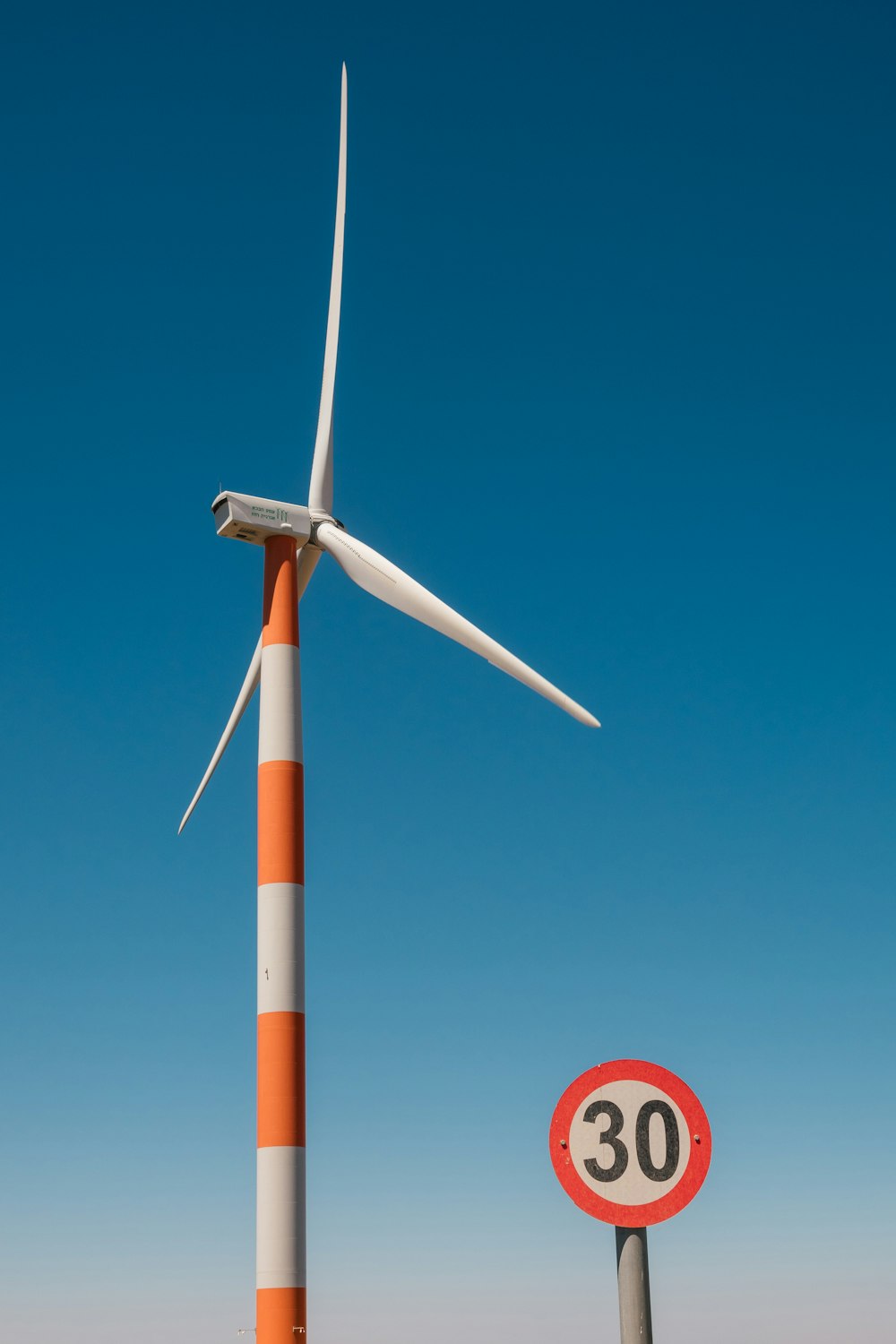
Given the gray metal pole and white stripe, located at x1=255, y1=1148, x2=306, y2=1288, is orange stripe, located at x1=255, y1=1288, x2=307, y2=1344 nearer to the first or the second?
white stripe, located at x1=255, y1=1148, x2=306, y2=1288

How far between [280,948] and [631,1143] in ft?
55.8

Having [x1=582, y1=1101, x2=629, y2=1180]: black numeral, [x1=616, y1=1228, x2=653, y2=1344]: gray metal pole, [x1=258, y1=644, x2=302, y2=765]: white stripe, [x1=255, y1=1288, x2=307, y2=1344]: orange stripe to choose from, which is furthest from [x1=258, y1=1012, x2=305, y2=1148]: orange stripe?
[x1=582, y1=1101, x2=629, y2=1180]: black numeral

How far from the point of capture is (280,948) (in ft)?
83.6

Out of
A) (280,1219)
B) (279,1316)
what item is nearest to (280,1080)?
(280,1219)

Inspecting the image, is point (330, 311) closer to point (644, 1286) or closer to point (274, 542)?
point (274, 542)

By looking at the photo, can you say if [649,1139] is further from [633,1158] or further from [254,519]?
[254,519]

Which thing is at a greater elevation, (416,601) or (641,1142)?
(416,601)

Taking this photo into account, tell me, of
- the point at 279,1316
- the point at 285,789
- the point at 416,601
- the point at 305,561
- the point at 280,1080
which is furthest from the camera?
the point at 305,561

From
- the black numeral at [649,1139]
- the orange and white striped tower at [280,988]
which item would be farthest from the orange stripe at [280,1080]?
the black numeral at [649,1139]

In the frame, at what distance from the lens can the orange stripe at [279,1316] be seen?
23234 mm

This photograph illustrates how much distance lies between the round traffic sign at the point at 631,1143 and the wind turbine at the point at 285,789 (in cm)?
1471

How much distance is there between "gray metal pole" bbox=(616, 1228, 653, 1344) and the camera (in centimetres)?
906

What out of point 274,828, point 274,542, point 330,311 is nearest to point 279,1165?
point 274,828

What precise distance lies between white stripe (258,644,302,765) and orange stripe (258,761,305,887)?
0.85 feet
